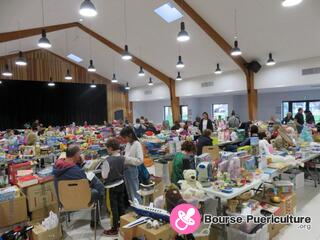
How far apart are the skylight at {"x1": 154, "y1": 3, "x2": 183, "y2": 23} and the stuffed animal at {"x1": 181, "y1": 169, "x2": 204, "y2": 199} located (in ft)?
19.5

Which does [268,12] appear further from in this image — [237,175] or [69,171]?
[69,171]

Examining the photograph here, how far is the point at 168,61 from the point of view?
10.4m

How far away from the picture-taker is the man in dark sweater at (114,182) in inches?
124

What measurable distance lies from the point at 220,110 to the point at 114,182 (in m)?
12.1

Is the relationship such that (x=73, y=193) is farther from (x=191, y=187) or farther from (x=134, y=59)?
(x=134, y=59)

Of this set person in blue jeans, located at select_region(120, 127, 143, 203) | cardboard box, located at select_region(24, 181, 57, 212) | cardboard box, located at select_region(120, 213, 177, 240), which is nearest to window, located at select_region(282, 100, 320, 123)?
person in blue jeans, located at select_region(120, 127, 143, 203)

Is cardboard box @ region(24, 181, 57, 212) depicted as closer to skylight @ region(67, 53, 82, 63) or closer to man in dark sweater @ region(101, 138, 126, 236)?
man in dark sweater @ region(101, 138, 126, 236)

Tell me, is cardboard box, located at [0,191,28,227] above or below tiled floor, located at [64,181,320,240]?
above

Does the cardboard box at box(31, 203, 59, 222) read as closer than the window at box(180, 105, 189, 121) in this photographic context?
Yes

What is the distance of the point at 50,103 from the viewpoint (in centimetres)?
1365

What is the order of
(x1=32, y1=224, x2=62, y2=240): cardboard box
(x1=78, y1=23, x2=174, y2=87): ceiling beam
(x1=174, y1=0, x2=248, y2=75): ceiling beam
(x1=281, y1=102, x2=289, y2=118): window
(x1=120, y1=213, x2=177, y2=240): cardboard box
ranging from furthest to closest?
(x1=281, y1=102, x2=289, y2=118): window
(x1=78, y1=23, x2=174, y2=87): ceiling beam
(x1=174, y1=0, x2=248, y2=75): ceiling beam
(x1=32, y1=224, x2=62, y2=240): cardboard box
(x1=120, y1=213, x2=177, y2=240): cardboard box

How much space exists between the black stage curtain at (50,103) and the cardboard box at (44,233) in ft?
36.6

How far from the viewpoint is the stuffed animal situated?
8.32ft

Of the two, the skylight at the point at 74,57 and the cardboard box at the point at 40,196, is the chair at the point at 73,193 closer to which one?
the cardboard box at the point at 40,196
